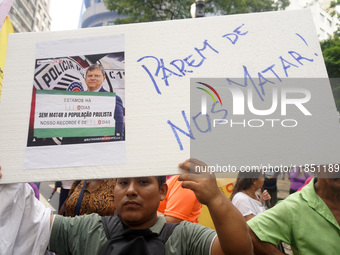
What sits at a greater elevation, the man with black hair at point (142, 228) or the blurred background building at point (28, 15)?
the blurred background building at point (28, 15)

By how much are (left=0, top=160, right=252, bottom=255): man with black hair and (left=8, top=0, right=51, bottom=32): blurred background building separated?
Result: 3192 cm

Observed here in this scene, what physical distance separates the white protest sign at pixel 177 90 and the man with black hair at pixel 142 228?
184 mm

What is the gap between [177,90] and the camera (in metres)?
1.26

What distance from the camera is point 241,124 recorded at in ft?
4.02

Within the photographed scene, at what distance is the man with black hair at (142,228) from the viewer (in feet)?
3.80

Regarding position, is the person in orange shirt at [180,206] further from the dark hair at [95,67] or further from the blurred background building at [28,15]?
the blurred background building at [28,15]

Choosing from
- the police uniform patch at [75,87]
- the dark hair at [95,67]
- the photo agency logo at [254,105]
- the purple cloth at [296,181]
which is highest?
the dark hair at [95,67]

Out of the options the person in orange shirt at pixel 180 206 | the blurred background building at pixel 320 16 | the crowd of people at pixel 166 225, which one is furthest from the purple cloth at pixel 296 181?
the blurred background building at pixel 320 16

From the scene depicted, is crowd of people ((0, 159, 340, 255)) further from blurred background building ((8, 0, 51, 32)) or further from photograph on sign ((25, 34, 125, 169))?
blurred background building ((8, 0, 51, 32))

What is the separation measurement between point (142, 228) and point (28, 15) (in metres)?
49.8

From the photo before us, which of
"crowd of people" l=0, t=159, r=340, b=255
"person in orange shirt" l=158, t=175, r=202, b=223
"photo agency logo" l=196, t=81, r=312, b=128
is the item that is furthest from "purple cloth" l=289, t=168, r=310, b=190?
"photo agency logo" l=196, t=81, r=312, b=128

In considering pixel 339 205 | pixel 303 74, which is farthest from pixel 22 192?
pixel 339 205

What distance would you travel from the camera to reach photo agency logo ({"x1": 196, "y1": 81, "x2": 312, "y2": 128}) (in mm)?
1222

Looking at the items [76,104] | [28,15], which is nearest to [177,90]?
[76,104]
